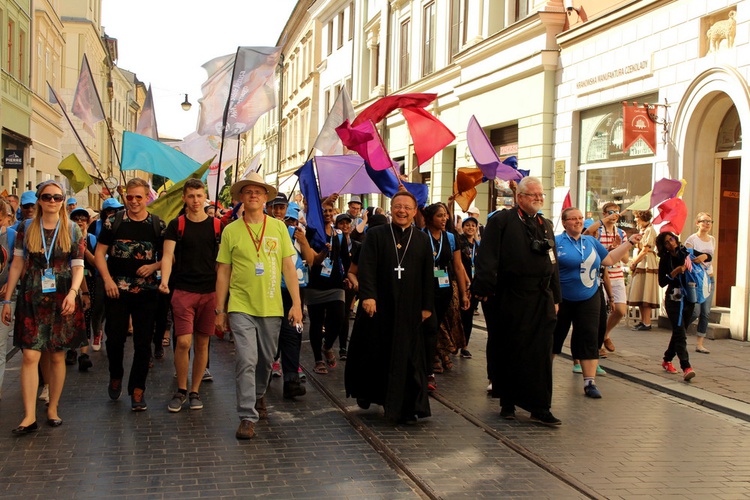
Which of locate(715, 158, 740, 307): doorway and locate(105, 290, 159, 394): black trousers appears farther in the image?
locate(715, 158, 740, 307): doorway

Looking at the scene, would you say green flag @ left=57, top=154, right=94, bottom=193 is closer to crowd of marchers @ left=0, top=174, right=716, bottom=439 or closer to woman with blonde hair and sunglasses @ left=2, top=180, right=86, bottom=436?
crowd of marchers @ left=0, top=174, right=716, bottom=439

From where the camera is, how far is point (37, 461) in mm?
5348

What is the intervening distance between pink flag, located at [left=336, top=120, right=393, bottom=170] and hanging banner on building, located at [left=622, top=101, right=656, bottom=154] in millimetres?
5949

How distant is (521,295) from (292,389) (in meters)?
2.20

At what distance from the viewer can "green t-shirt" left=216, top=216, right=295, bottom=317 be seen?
624 centimetres

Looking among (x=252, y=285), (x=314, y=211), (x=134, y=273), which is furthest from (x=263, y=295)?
(x=314, y=211)

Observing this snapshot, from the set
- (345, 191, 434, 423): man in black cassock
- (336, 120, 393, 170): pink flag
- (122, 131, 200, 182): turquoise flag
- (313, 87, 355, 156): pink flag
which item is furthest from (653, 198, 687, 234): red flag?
(122, 131, 200, 182): turquoise flag

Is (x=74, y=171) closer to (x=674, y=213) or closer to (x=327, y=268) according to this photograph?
(x=327, y=268)

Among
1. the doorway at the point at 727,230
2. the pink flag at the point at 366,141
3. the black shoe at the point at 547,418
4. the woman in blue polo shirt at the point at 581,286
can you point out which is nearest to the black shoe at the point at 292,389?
the black shoe at the point at 547,418

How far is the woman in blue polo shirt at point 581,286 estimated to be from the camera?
8070 millimetres

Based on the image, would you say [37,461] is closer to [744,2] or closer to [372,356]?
[372,356]

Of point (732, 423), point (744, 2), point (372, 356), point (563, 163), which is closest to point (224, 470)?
point (372, 356)

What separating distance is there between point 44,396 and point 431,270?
351 cm

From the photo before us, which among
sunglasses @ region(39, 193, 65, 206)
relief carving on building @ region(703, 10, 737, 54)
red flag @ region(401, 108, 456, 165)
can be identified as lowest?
sunglasses @ region(39, 193, 65, 206)
